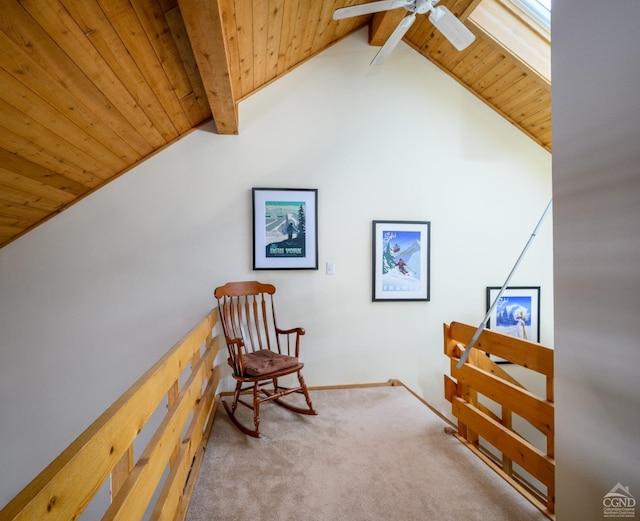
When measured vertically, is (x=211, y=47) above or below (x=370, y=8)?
below

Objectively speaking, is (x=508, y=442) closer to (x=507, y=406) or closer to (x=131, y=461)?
(x=507, y=406)

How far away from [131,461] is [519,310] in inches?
127

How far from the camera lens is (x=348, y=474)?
179 centimetres

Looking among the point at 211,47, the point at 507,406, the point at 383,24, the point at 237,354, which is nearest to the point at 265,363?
the point at 237,354

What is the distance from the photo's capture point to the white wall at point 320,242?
8.52 ft

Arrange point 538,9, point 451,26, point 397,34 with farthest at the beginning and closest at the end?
point 538,9 → point 397,34 → point 451,26

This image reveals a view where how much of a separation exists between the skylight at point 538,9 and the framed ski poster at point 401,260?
1641mm

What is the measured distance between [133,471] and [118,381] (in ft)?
6.60

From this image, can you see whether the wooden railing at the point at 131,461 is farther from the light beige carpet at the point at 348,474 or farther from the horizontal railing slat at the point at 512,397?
the horizontal railing slat at the point at 512,397

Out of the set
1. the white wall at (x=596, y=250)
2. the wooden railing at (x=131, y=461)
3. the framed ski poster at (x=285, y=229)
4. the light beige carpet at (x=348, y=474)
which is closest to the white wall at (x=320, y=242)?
the framed ski poster at (x=285, y=229)

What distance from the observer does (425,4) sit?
1.79 metres

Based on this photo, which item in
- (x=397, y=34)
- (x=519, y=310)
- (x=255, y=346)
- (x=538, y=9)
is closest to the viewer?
(x=397, y=34)

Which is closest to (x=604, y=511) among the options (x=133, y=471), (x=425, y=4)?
(x=133, y=471)

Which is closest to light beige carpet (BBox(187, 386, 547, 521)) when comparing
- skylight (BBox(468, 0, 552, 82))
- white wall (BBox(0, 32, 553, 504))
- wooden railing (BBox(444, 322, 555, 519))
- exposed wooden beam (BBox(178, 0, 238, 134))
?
wooden railing (BBox(444, 322, 555, 519))
